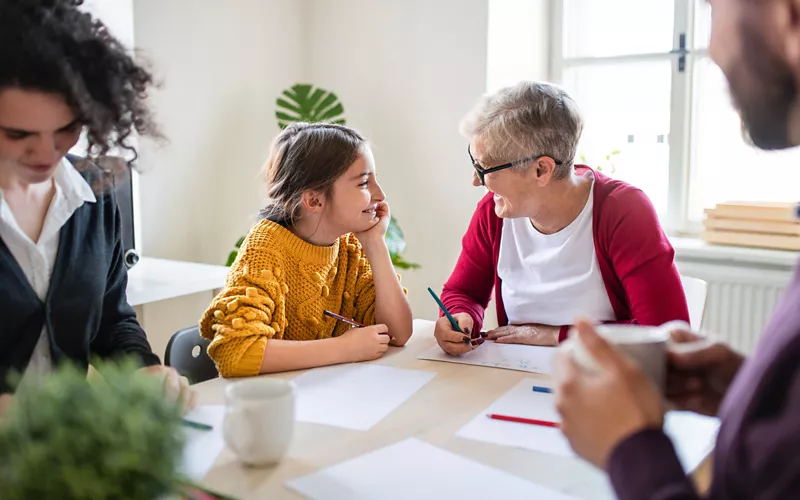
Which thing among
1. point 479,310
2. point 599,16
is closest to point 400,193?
point 599,16

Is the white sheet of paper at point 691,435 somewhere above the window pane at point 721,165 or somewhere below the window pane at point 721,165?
below

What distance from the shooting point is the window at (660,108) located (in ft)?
9.77

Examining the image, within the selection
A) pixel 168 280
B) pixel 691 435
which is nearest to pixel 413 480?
pixel 691 435

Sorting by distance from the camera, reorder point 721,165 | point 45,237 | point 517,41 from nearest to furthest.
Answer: point 45,237 → point 721,165 → point 517,41

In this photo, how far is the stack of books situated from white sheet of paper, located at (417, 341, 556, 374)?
5.21ft

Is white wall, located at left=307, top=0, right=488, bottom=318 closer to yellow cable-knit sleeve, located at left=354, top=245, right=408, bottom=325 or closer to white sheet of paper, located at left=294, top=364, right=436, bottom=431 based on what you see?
yellow cable-knit sleeve, located at left=354, top=245, right=408, bottom=325

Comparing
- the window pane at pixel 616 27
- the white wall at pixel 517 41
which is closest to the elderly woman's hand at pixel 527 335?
the white wall at pixel 517 41

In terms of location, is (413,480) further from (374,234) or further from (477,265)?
(477,265)

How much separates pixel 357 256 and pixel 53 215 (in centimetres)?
77

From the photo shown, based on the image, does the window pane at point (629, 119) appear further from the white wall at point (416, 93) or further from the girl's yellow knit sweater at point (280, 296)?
the girl's yellow knit sweater at point (280, 296)

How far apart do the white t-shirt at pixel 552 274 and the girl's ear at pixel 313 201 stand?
0.51 m

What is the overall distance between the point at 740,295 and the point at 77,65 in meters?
2.49

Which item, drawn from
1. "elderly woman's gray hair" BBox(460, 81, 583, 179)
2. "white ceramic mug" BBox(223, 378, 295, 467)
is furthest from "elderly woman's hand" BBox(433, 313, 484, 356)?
"white ceramic mug" BBox(223, 378, 295, 467)

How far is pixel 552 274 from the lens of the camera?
5.91 feet
